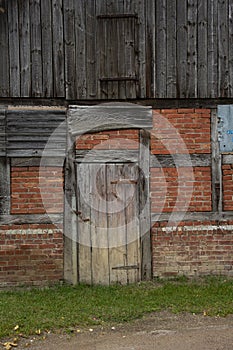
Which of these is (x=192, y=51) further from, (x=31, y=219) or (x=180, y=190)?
(x=31, y=219)

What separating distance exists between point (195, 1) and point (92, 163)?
3054 millimetres

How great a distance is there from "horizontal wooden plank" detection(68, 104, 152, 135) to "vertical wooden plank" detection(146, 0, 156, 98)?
38 cm

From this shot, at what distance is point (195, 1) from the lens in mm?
7410

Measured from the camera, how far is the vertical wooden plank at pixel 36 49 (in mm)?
7289

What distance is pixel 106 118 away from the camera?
7328mm

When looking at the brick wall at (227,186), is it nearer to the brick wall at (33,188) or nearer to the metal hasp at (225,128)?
the metal hasp at (225,128)

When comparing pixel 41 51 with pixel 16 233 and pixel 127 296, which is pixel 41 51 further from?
pixel 127 296

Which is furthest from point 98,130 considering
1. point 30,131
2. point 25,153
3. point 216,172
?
point 216,172

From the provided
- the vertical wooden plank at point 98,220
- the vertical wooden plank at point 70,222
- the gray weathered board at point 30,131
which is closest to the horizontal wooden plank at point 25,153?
the gray weathered board at point 30,131

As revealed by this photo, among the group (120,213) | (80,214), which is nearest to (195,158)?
(120,213)

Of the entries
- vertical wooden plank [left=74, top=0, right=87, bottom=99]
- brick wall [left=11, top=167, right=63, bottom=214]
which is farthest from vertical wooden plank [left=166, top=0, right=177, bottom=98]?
brick wall [left=11, top=167, right=63, bottom=214]

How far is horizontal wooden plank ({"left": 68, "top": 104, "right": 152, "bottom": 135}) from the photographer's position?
7.31 metres

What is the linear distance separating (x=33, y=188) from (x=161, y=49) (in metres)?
2.98

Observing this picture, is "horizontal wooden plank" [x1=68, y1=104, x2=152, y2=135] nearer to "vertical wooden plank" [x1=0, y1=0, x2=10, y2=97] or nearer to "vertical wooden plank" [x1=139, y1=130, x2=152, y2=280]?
"vertical wooden plank" [x1=139, y1=130, x2=152, y2=280]
